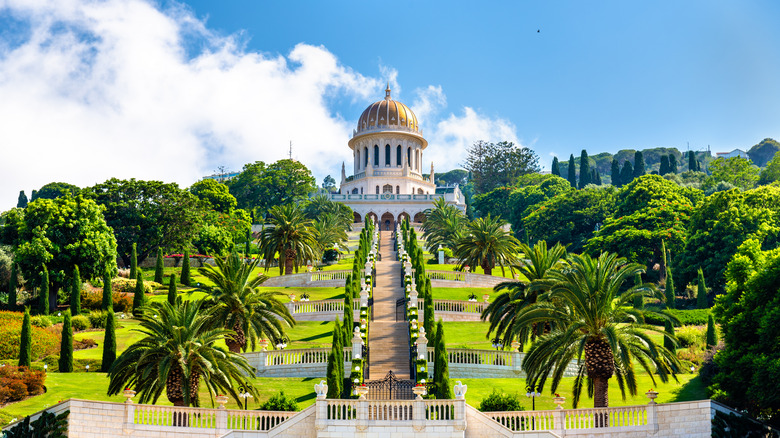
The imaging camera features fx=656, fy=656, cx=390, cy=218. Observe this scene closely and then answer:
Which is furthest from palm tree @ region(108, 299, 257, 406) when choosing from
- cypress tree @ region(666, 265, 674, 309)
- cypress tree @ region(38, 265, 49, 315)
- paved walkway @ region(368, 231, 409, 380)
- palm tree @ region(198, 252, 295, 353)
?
cypress tree @ region(666, 265, 674, 309)

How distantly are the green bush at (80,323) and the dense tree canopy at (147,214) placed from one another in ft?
63.7

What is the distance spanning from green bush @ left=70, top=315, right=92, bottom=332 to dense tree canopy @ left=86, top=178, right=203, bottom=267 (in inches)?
765

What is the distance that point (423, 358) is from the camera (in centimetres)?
2686

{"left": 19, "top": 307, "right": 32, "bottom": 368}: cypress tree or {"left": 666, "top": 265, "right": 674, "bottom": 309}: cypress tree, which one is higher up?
{"left": 666, "top": 265, "right": 674, "bottom": 309}: cypress tree

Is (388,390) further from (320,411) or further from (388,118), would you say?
(388,118)

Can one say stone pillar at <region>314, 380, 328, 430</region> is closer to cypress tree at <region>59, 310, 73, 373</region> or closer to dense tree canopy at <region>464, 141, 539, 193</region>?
cypress tree at <region>59, 310, 73, 373</region>

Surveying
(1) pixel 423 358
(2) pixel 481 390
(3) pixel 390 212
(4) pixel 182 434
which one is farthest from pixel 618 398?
(3) pixel 390 212

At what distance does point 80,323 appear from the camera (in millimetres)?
39312

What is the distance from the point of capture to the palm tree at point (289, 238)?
48.1 m

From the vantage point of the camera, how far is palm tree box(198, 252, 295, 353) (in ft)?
94.7

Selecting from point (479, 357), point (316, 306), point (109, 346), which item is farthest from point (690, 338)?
point (109, 346)

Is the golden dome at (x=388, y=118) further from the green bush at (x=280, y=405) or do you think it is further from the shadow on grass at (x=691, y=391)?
the green bush at (x=280, y=405)

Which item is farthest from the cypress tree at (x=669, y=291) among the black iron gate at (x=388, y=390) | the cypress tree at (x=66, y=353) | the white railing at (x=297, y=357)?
the cypress tree at (x=66, y=353)

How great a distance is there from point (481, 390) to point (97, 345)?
21.3 m
